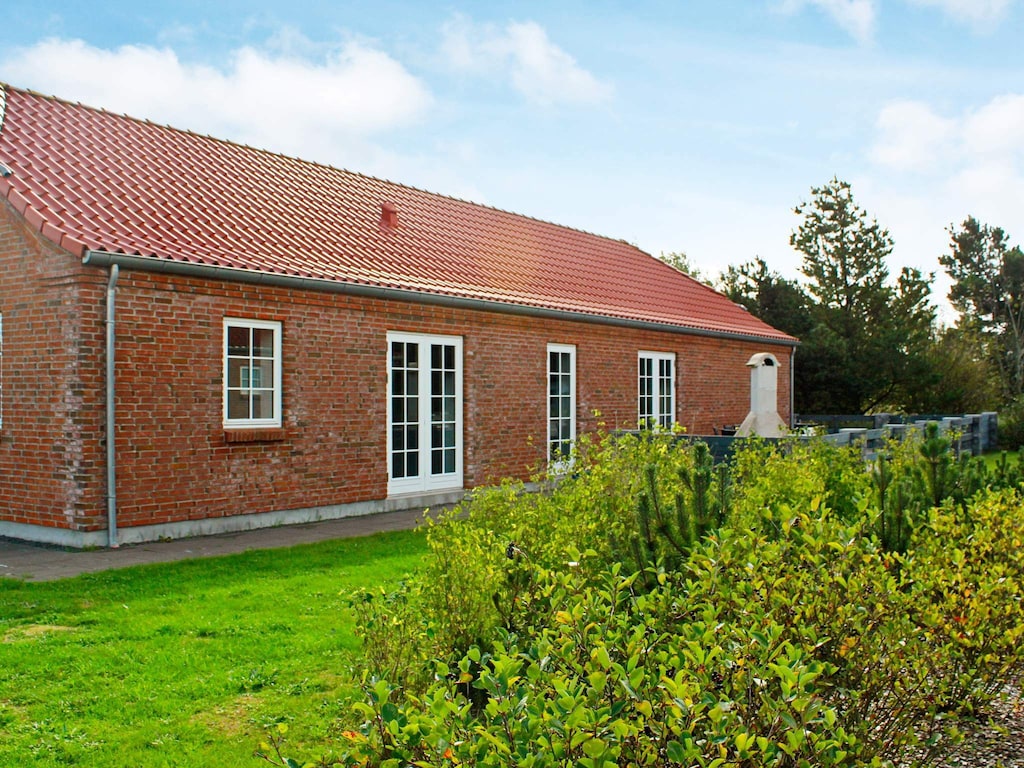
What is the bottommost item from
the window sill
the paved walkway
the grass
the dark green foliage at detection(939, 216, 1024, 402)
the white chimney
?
the grass

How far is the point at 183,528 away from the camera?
10.8 m

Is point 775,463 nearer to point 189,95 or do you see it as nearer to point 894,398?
point 189,95

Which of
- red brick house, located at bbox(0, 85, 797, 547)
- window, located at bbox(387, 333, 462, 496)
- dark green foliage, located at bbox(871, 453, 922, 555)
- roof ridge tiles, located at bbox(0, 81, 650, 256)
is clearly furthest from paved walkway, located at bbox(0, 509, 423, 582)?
roof ridge tiles, located at bbox(0, 81, 650, 256)

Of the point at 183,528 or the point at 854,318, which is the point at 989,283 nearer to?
the point at 854,318

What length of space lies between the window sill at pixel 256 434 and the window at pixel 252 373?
13 cm

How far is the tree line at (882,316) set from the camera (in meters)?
28.5

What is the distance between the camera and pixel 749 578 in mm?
3816

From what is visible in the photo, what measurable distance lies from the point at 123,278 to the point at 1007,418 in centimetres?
2372

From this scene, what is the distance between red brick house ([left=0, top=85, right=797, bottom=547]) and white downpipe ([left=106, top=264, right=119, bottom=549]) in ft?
0.07

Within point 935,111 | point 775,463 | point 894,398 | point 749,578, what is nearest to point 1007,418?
point 894,398

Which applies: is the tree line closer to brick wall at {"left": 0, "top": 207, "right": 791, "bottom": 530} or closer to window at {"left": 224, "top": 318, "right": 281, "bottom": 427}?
brick wall at {"left": 0, "top": 207, "right": 791, "bottom": 530}

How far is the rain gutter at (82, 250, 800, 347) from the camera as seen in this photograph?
33.5 feet

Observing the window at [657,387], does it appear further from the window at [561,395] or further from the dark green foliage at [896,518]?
the dark green foliage at [896,518]

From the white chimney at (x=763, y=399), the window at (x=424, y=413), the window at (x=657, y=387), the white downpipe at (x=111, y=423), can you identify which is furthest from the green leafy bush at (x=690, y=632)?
the window at (x=657, y=387)
